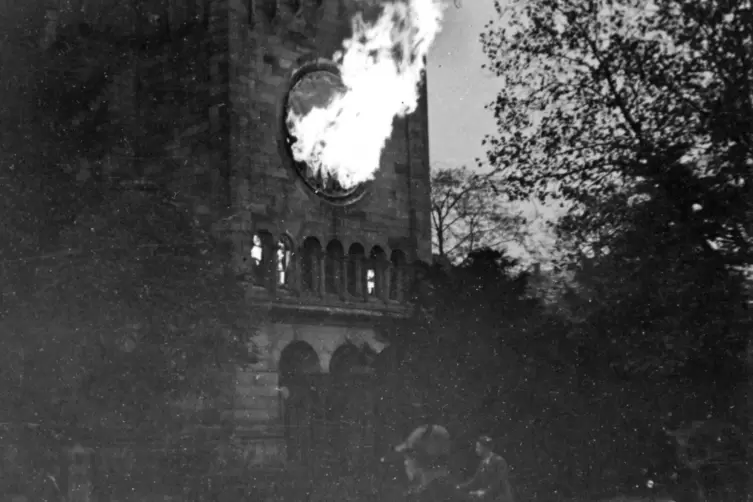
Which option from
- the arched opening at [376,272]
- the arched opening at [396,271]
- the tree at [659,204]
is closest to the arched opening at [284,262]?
the arched opening at [376,272]

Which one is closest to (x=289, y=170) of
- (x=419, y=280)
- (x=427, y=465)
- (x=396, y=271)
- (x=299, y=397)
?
(x=396, y=271)

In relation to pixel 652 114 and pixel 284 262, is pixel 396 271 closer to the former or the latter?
pixel 284 262

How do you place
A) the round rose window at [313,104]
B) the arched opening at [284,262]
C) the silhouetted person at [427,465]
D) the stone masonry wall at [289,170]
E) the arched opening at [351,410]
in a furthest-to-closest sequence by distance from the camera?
the round rose window at [313,104] < the arched opening at [284,262] < the stone masonry wall at [289,170] < the arched opening at [351,410] < the silhouetted person at [427,465]

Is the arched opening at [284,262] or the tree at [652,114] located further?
the arched opening at [284,262]

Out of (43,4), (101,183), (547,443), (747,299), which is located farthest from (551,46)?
(43,4)

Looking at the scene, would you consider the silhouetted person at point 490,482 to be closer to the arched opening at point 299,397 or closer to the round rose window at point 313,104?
the arched opening at point 299,397

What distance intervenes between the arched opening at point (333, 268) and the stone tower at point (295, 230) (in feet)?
0.11

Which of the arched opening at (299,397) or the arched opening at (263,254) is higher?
the arched opening at (263,254)

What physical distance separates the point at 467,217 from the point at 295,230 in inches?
700

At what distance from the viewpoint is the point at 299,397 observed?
3528 cm

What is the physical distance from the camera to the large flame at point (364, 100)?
36.6 m

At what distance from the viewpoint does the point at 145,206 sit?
2358 cm

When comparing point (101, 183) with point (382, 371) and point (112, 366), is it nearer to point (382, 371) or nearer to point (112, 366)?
point (112, 366)

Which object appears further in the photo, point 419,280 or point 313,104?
point 313,104
